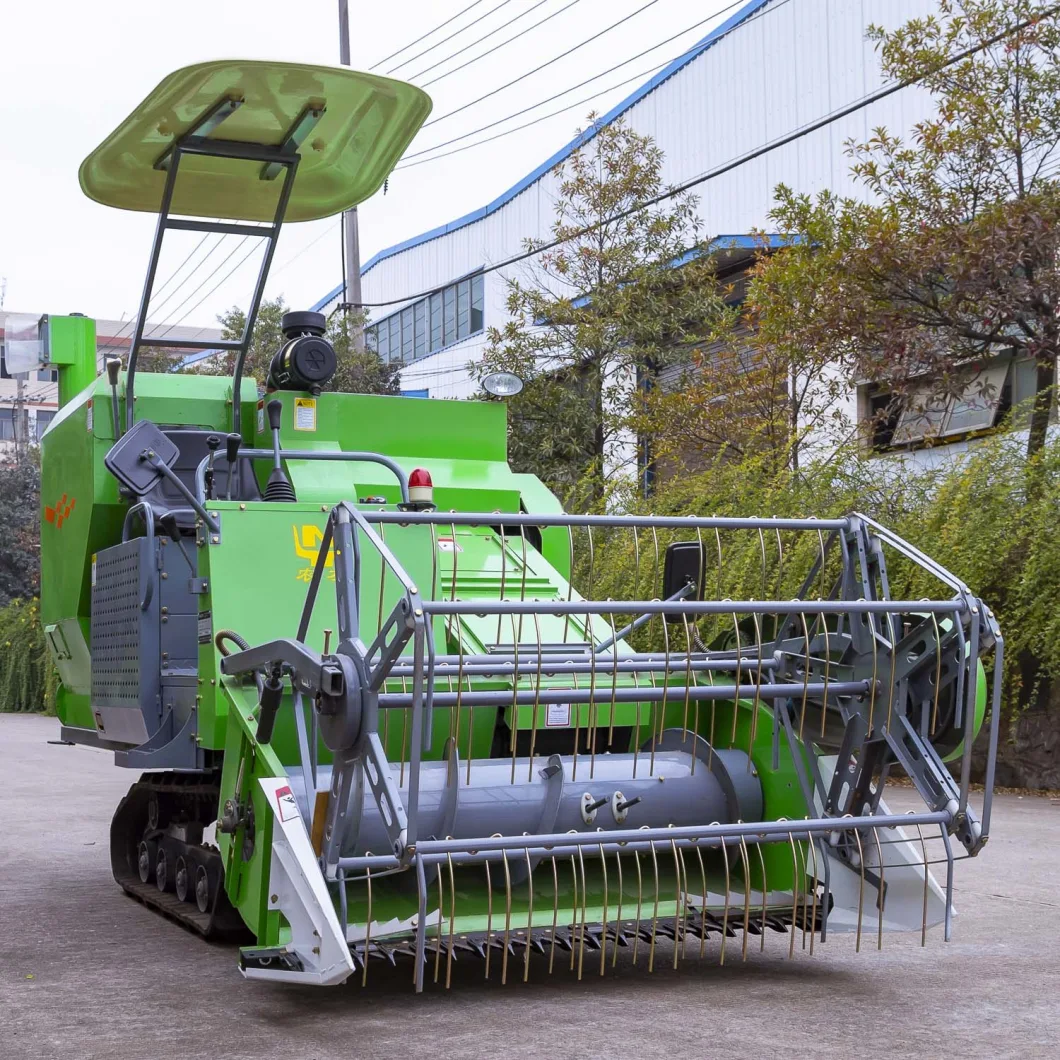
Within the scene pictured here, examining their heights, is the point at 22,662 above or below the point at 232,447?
below

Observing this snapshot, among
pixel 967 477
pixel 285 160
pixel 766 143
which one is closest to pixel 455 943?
pixel 285 160

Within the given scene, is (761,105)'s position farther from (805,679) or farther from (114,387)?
(805,679)

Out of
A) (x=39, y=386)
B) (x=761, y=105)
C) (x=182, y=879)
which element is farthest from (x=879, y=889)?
(x=39, y=386)

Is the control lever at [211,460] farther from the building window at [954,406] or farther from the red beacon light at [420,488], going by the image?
the building window at [954,406]

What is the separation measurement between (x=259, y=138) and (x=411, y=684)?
2862 millimetres

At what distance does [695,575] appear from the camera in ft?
17.2

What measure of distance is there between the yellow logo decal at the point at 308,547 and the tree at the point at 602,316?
9.84 metres

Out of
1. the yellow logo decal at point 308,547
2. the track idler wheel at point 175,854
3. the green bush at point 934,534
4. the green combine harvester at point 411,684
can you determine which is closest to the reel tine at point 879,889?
the green combine harvester at point 411,684

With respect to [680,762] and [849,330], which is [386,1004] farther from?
[849,330]

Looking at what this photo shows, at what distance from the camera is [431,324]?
3378 cm

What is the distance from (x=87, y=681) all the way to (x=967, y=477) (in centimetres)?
603

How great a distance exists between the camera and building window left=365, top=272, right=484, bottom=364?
102 feet

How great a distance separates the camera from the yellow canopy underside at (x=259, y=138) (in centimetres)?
579

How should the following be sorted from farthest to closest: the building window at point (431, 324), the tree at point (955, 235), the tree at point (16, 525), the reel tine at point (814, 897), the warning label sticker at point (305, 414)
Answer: the tree at point (16, 525), the building window at point (431, 324), the tree at point (955, 235), the warning label sticker at point (305, 414), the reel tine at point (814, 897)
